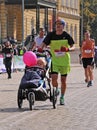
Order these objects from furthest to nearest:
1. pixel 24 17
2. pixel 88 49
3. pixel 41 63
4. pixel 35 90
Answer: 1. pixel 24 17
2. pixel 88 49
3. pixel 41 63
4. pixel 35 90

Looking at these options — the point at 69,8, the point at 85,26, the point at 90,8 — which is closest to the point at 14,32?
the point at 69,8

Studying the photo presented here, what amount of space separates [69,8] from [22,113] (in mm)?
68728

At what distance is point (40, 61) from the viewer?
42.1ft

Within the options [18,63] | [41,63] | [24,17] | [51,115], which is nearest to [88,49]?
[41,63]

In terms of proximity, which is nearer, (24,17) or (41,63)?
(41,63)

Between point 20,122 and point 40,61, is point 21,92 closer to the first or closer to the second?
point 40,61

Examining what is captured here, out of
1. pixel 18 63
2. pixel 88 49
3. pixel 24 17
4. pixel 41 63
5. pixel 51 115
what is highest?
pixel 24 17

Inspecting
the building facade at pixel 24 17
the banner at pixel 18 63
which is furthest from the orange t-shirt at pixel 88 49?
the building facade at pixel 24 17

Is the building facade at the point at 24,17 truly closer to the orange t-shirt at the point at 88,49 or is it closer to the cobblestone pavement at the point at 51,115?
the orange t-shirt at the point at 88,49

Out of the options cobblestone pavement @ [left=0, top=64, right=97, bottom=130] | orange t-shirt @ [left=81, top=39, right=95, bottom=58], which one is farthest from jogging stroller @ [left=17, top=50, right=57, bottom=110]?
orange t-shirt @ [left=81, top=39, right=95, bottom=58]

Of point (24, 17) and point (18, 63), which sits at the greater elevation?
point (24, 17)

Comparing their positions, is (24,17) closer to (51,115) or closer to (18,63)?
(18,63)

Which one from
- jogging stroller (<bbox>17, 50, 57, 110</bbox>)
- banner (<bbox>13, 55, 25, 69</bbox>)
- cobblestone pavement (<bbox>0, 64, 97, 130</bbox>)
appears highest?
jogging stroller (<bbox>17, 50, 57, 110</bbox>)

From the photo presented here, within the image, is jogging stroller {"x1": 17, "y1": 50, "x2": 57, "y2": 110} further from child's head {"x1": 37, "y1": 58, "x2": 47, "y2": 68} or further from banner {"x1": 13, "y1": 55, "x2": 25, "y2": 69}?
banner {"x1": 13, "y1": 55, "x2": 25, "y2": 69}
